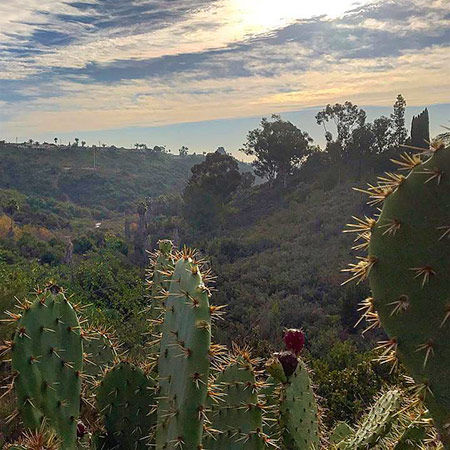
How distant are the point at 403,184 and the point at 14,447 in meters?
1.86

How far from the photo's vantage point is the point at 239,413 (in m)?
2.58

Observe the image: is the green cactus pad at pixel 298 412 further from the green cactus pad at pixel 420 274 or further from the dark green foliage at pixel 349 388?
Result: the dark green foliage at pixel 349 388

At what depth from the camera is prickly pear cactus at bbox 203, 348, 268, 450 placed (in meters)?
2.55

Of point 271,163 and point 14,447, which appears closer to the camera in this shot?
point 14,447

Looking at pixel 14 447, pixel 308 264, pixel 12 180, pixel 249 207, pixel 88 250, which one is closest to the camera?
pixel 14 447

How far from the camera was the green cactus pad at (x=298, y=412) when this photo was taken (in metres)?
3.07

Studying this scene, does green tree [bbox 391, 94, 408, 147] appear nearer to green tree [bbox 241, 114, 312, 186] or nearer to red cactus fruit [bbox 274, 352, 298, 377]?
green tree [bbox 241, 114, 312, 186]

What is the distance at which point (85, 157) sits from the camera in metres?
64.1

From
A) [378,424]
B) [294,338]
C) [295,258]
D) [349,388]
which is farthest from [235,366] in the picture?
[295,258]

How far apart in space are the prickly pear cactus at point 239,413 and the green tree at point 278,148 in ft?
105

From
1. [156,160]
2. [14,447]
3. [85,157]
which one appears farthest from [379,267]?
[156,160]

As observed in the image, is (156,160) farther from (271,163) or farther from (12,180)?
(271,163)

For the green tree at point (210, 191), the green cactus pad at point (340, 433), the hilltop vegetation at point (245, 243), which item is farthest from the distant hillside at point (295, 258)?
the green cactus pad at point (340, 433)

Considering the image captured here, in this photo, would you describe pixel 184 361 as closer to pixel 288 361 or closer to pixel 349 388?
pixel 288 361
